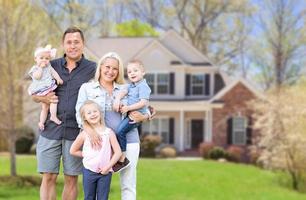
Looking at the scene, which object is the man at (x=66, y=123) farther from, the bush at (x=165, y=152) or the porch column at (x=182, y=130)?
the porch column at (x=182, y=130)

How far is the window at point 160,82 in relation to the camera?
109ft

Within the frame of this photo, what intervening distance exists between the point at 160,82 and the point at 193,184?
614 inches

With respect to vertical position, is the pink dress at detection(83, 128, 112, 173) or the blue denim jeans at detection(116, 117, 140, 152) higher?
the blue denim jeans at detection(116, 117, 140, 152)

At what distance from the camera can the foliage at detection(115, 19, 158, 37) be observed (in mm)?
44656

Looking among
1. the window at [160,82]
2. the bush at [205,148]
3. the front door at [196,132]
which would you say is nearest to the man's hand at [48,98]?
the bush at [205,148]

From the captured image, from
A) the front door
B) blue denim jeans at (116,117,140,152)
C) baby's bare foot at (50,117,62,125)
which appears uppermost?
baby's bare foot at (50,117,62,125)

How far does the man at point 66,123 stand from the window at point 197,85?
27114 millimetres

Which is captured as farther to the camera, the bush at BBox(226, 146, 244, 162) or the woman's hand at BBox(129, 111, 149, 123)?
the bush at BBox(226, 146, 244, 162)

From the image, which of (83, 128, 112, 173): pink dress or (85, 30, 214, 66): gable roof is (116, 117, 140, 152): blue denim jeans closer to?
(83, 128, 112, 173): pink dress

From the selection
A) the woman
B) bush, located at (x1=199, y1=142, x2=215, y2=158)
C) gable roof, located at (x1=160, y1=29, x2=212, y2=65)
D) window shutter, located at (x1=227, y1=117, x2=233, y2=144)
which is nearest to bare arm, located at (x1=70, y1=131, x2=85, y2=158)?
the woman

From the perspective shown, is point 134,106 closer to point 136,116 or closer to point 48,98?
point 136,116

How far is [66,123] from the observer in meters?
6.43

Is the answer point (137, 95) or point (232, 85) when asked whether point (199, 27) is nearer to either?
point (232, 85)

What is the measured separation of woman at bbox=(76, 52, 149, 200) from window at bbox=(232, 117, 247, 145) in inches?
1029
